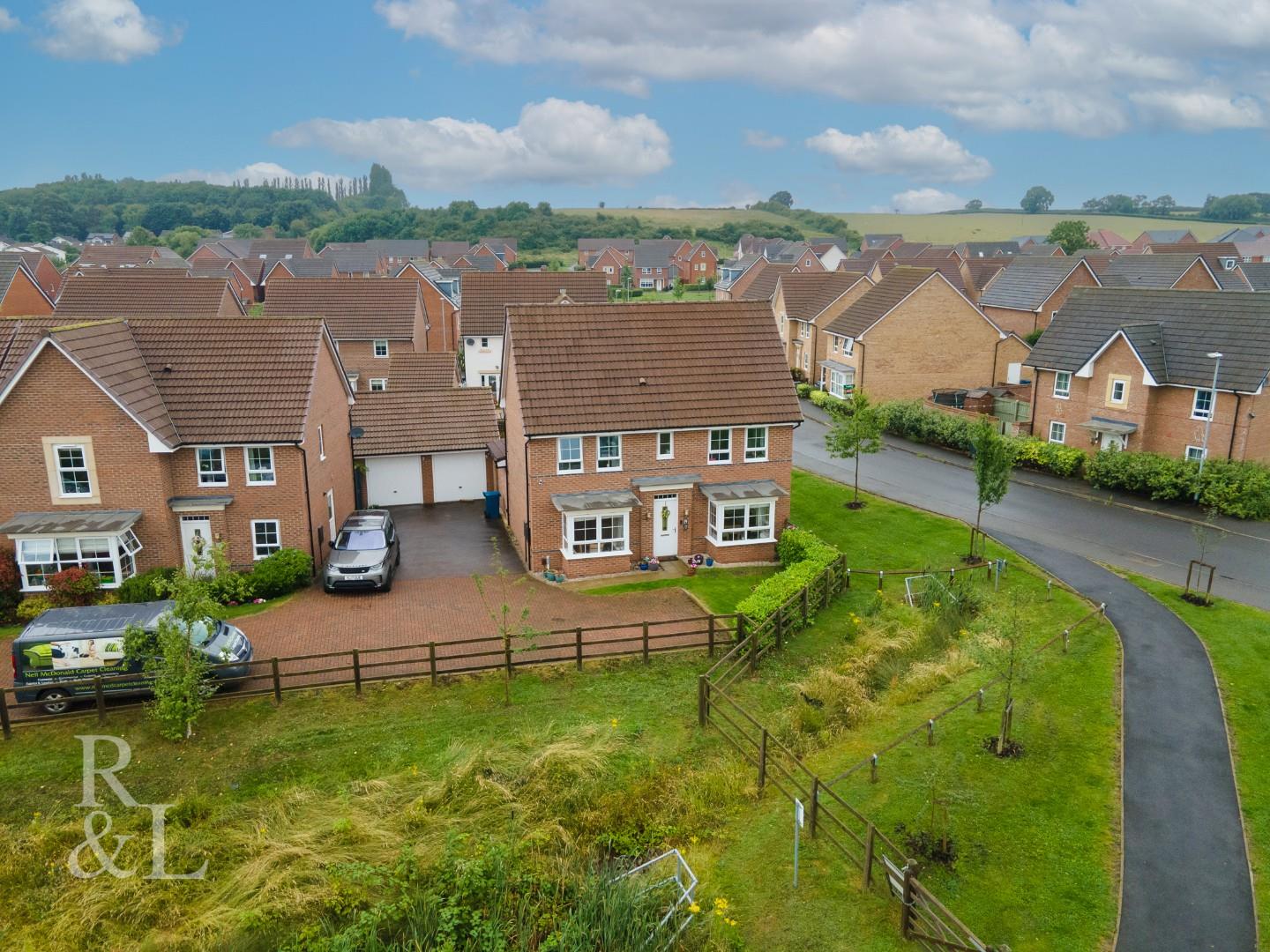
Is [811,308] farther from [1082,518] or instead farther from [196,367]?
[196,367]

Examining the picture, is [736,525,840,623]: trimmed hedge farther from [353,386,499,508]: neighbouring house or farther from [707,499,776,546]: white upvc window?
[353,386,499,508]: neighbouring house

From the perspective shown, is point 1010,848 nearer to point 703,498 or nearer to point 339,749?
point 339,749

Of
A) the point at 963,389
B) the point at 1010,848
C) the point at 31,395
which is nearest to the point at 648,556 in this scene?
the point at 1010,848

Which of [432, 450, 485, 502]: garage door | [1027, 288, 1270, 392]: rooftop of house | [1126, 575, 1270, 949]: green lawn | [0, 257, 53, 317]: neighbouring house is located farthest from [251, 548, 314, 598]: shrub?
[0, 257, 53, 317]: neighbouring house

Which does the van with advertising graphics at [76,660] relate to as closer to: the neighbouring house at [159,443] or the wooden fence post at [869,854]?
the neighbouring house at [159,443]

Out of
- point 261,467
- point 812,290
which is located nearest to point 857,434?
point 261,467

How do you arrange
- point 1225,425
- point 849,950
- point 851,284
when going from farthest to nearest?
point 851,284 < point 1225,425 < point 849,950

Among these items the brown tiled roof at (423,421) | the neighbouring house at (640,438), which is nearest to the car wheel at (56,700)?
the neighbouring house at (640,438)

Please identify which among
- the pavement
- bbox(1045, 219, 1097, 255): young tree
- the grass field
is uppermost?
bbox(1045, 219, 1097, 255): young tree
